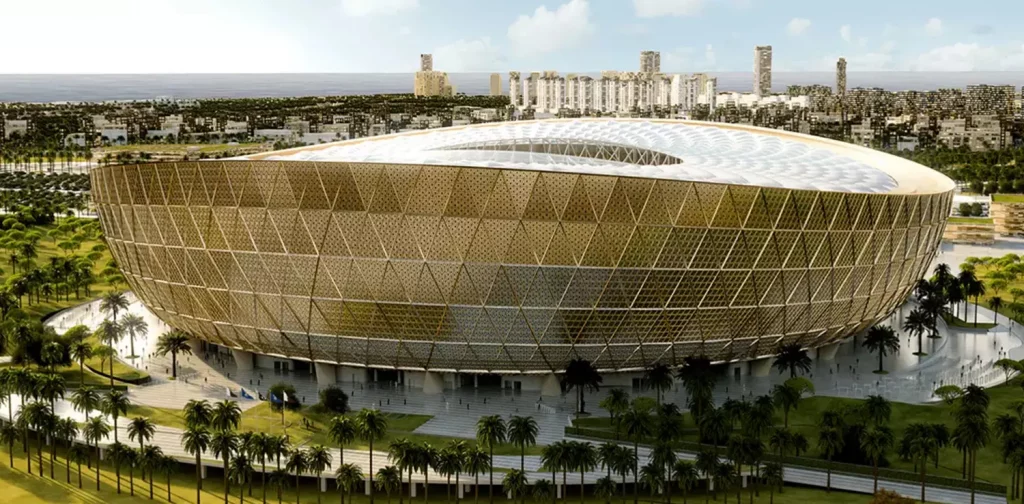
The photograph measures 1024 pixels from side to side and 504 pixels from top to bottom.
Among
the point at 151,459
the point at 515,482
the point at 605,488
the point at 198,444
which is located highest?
the point at 198,444

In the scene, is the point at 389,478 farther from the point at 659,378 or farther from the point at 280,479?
the point at 659,378

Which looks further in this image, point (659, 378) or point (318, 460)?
point (659, 378)

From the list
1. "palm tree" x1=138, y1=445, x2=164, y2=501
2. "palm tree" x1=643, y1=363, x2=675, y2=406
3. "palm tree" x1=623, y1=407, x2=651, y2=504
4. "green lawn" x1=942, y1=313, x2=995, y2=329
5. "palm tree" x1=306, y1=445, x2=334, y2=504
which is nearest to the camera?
"palm tree" x1=306, y1=445, x2=334, y2=504

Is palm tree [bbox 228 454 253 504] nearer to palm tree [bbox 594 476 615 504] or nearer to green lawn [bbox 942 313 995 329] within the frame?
palm tree [bbox 594 476 615 504]

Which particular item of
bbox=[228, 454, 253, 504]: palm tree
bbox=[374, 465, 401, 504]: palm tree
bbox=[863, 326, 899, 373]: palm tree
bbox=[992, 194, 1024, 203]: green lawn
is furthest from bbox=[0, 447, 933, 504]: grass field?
bbox=[992, 194, 1024, 203]: green lawn

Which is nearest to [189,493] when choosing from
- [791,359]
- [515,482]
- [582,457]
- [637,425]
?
[515,482]

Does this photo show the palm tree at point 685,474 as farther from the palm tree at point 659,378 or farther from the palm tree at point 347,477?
the palm tree at point 347,477

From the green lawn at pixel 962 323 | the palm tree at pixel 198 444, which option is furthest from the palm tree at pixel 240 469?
the green lawn at pixel 962 323
